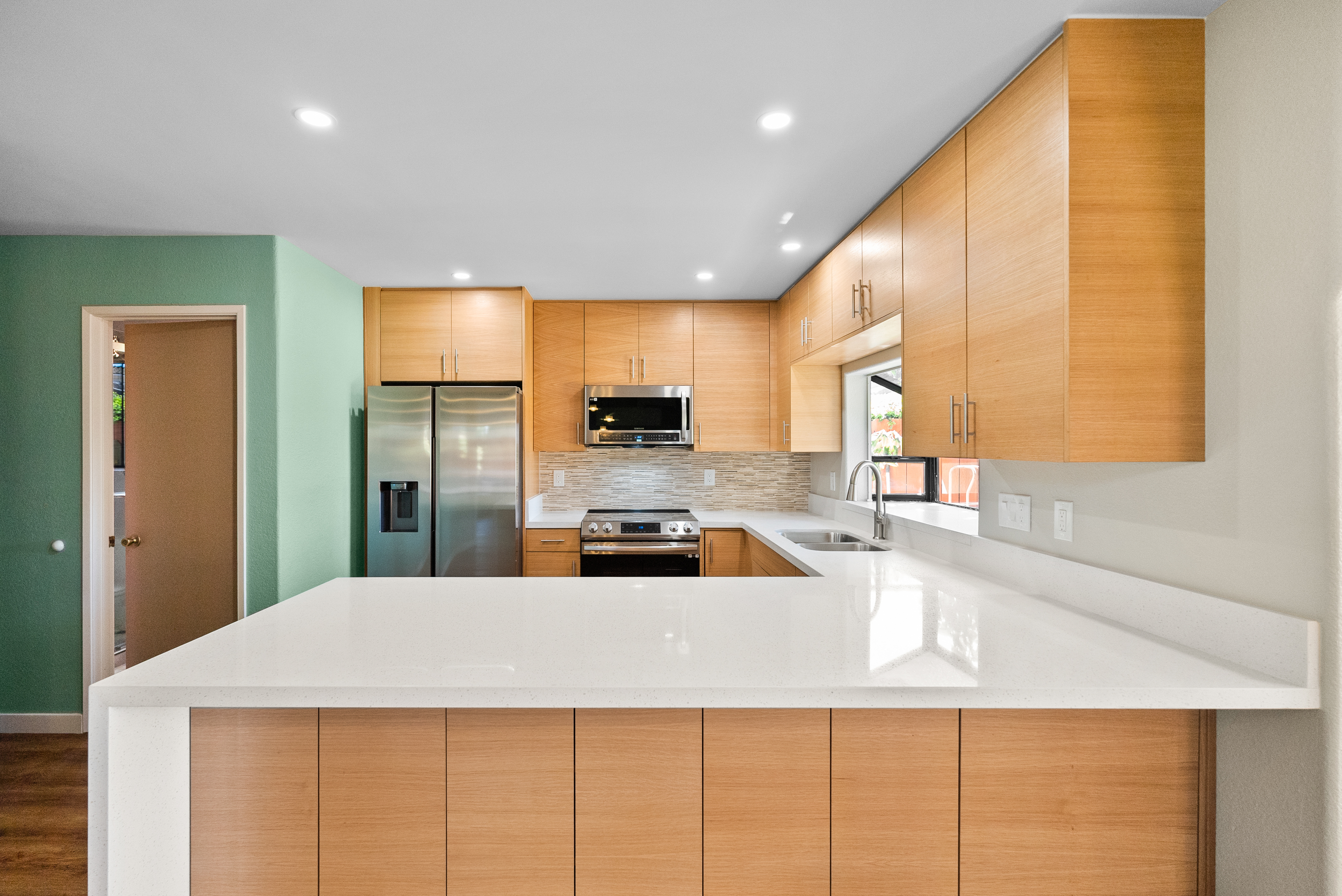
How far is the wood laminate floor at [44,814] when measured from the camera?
1.87 metres

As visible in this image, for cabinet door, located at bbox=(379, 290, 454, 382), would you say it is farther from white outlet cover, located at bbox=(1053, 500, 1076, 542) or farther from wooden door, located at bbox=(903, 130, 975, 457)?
white outlet cover, located at bbox=(1053, 500, 1076, 542)

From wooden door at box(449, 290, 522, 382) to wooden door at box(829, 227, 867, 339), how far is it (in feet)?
6.03

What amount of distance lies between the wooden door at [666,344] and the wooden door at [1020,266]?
237cm

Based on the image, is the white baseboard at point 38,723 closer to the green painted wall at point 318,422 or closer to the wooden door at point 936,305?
the green painted wall at point 318,422

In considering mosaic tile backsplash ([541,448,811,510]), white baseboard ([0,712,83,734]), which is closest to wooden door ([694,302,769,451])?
mosaic tile backsplash ([541,448,811,510])

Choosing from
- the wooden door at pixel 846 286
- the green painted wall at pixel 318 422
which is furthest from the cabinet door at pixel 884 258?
the green painted wall at pixel 318 422

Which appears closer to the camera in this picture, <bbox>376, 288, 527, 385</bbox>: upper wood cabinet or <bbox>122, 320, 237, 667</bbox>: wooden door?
<bbox>122, 320, 237, 667</bbox>: wooden door

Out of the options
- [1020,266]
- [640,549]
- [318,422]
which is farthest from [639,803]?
Result: [318,422]

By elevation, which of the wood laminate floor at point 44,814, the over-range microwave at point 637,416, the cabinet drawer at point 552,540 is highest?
the over-range microwave at point 637,416

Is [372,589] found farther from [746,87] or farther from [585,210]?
[746,87]

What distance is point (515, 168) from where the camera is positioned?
204 centimetres

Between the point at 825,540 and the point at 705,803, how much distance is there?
219 cm

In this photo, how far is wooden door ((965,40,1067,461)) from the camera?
4.47 ft

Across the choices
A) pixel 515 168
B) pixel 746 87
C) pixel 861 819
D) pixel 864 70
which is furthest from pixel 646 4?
pixel 861 819
